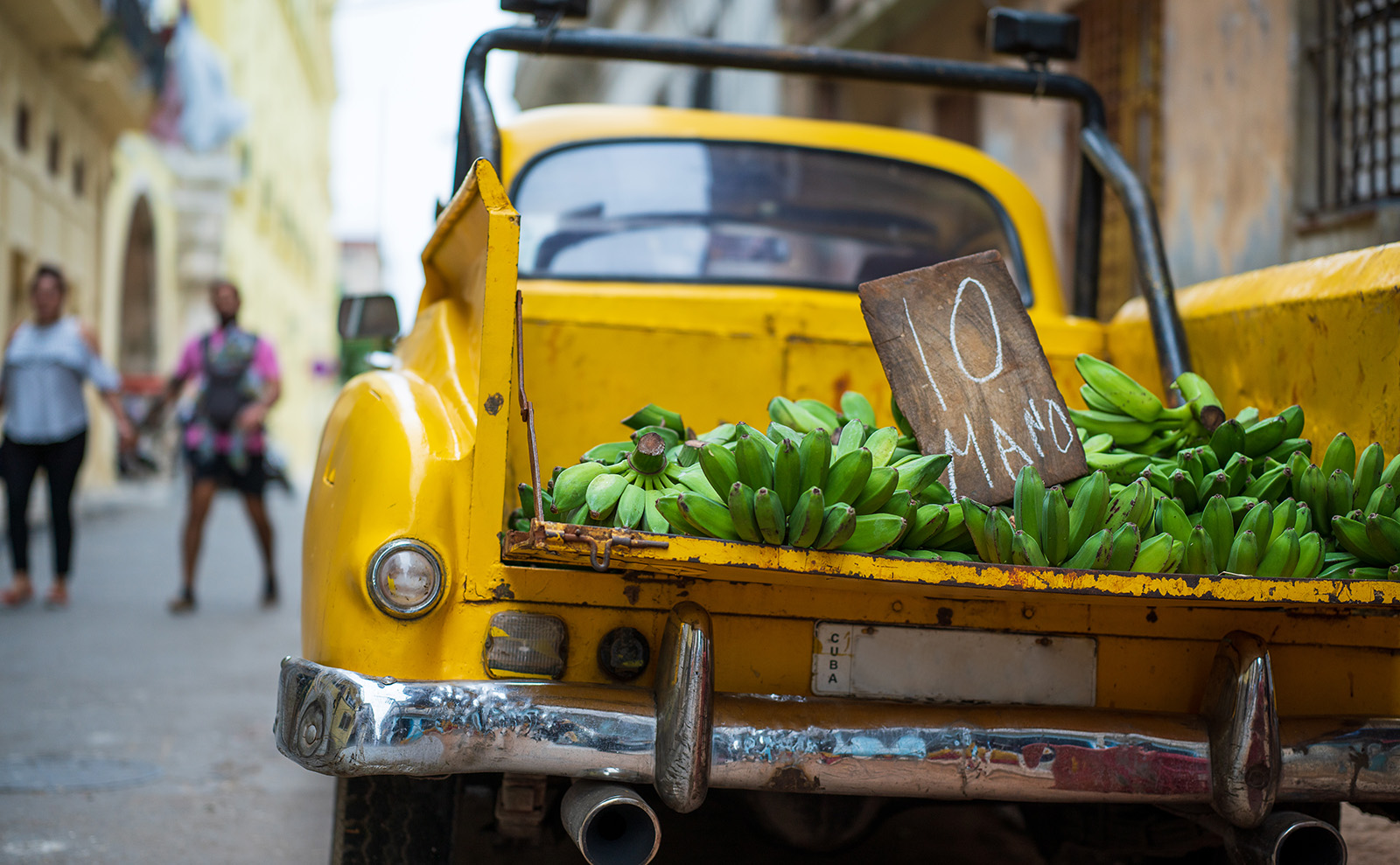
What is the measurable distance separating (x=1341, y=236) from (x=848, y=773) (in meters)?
6.01

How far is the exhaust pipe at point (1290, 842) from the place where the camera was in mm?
2258

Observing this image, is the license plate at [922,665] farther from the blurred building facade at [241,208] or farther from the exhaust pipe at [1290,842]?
the blurred building facade at [241,208]

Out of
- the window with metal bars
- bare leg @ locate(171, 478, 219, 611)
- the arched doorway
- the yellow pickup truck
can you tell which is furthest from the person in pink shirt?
the arched doorway

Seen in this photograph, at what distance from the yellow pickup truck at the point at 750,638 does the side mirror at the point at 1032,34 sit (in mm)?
1220

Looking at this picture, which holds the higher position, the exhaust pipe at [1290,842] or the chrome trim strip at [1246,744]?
the chrome trim strip at [1246,744]

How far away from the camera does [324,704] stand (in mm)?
2170

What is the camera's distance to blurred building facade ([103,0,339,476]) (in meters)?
20.9

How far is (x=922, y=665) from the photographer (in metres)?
2.39

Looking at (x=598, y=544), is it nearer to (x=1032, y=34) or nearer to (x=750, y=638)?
(x=750, y=638)

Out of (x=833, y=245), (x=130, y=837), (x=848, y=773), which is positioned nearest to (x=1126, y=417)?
(x=848, y=773)

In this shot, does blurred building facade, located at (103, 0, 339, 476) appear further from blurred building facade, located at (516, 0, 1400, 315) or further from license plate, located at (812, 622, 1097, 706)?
license plate, located at (812, 622, 1097, 706)

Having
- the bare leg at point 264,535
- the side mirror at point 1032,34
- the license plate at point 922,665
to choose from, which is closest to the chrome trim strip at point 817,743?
the license plate at point 922,665

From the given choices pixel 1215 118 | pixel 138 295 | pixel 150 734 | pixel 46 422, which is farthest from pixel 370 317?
pixel 138 295

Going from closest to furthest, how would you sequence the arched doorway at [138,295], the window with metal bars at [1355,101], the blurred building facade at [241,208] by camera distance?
the window with metal bars at [1355,101] < the blurred building facade at [241,208] < the arched doorway at [138,295]
